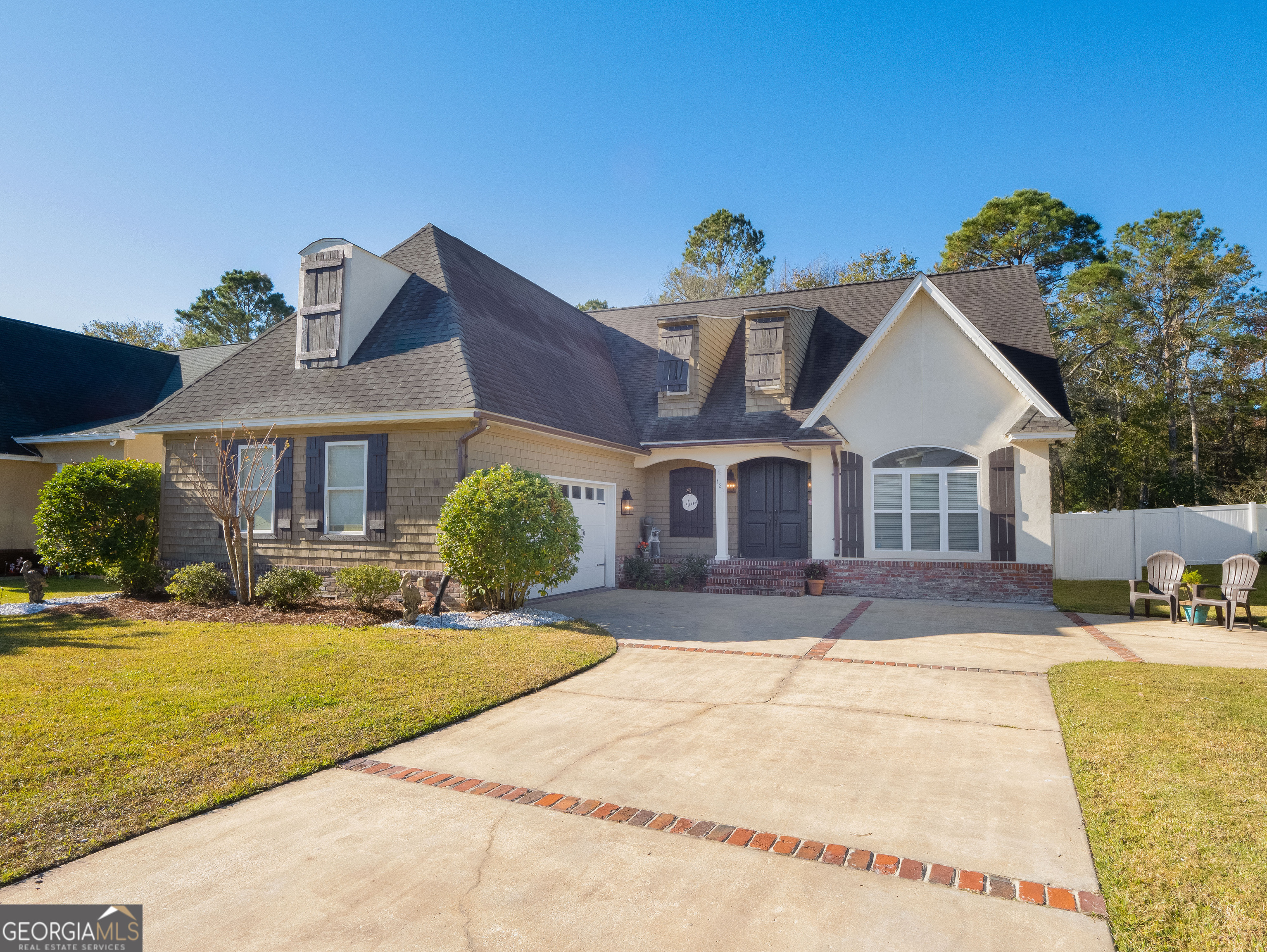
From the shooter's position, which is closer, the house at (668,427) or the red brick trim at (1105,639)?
the red brick trim at (1105,639)

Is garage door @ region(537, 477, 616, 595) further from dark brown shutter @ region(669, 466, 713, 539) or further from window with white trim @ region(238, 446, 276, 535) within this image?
window with white trim @ region(238, 446, 276, 535)

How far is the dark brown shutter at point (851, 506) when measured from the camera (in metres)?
14.4

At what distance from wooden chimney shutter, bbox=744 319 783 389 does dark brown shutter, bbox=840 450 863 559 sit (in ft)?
8.88

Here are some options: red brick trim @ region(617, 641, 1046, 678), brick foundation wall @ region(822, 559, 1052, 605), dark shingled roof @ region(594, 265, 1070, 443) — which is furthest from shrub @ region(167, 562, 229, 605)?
brick foundation wall @ region(822, 559, 1052, 605)

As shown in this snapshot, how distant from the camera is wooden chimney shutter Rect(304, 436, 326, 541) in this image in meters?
12.6

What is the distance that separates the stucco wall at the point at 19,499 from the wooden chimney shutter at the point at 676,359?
50.6 ft

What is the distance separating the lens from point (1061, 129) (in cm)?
1720

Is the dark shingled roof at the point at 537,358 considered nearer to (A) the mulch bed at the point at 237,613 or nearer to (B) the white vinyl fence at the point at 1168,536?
(A) the mulch bed at the point at 237,613

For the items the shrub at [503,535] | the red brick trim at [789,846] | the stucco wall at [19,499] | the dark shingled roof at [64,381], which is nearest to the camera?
the red brick trim at [789,846]

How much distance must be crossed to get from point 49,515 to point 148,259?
328 inches

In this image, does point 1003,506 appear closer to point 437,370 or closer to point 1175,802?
point 1175,802

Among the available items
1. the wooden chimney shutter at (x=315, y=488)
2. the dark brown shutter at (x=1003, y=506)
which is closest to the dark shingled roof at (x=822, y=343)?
the dark brown shutter at (x=1003, y=506)

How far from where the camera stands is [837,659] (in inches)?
320

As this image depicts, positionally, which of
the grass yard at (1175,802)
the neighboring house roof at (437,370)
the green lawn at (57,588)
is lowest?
the grass yard at (1175,802)
